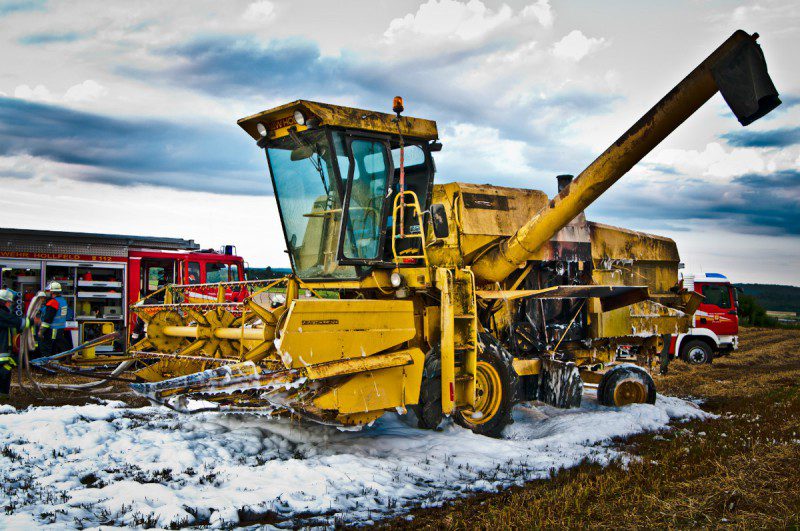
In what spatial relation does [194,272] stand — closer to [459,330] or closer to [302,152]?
[302,152]

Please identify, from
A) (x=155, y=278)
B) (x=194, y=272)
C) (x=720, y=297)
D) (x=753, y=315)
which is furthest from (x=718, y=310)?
(x=753, y=315)

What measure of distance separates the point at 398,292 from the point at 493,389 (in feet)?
5.19

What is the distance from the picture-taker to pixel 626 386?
9133mm

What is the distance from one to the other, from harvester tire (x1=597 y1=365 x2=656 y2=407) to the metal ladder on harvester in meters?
2.59

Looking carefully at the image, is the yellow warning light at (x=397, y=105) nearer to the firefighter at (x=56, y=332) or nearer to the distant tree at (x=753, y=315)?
the firefighter at (x=56, y=332)

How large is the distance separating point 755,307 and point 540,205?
2458 cm

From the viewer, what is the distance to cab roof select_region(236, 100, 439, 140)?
6.67 m

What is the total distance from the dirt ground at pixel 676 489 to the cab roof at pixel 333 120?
3743mm

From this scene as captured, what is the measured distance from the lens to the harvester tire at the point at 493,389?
7.50m

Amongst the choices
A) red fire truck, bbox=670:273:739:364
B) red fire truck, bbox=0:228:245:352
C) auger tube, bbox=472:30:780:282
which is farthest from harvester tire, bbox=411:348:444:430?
red fire truck, bbox=670:273:739:364

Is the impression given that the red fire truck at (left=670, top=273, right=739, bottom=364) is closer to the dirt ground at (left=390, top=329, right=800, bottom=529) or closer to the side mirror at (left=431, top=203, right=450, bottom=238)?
the dirt ground at (left=390, top=329, right=800, bottom=529)

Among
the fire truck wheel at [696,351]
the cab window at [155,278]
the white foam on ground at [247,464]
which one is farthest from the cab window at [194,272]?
the fire truck wheel at [696,351]

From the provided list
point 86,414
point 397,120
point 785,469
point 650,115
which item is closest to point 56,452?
point 86,414

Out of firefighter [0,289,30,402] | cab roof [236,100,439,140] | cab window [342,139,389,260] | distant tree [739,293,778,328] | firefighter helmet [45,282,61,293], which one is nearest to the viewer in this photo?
cab roof [236,100,439,140]
